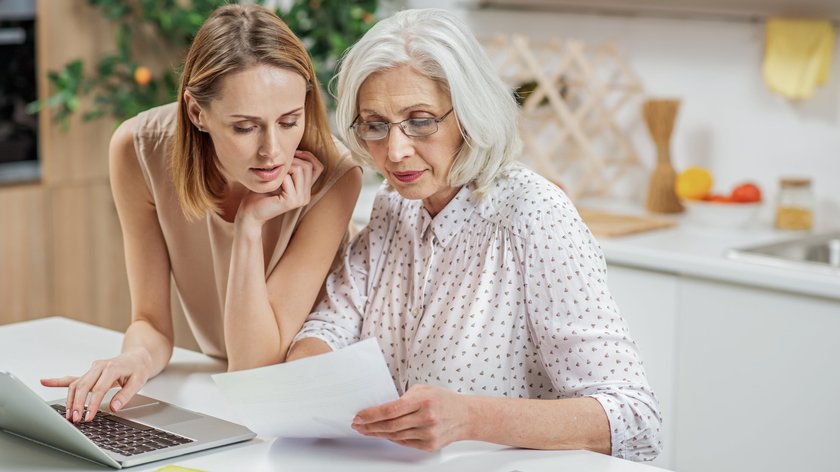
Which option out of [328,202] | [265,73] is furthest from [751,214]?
[265,73]

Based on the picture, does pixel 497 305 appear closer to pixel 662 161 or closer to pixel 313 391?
pixel 313 391

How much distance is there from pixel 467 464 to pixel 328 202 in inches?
22.2

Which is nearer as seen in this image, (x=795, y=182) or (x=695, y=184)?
(x=795, y=182)

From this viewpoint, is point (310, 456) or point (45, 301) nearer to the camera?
point (310, 456)

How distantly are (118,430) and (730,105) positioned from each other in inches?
82.7

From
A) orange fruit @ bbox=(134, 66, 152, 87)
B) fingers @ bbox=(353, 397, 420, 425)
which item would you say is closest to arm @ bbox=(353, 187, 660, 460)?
fingers @ bbox=(353, 397, 420, 425)

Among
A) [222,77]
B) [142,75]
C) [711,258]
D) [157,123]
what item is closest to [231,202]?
[157,123]

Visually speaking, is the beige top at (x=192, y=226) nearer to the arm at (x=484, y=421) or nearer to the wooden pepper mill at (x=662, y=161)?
the arm at (x=484, y=421)

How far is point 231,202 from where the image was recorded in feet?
6.04

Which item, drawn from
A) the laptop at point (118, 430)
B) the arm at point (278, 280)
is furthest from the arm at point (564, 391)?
the arm at point (278, 280)

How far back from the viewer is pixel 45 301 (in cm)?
352

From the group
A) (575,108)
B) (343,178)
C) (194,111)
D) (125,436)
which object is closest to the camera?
(125,436)

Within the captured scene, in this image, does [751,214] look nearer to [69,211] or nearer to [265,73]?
[265,73]

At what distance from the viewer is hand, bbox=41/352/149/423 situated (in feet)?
5.08
